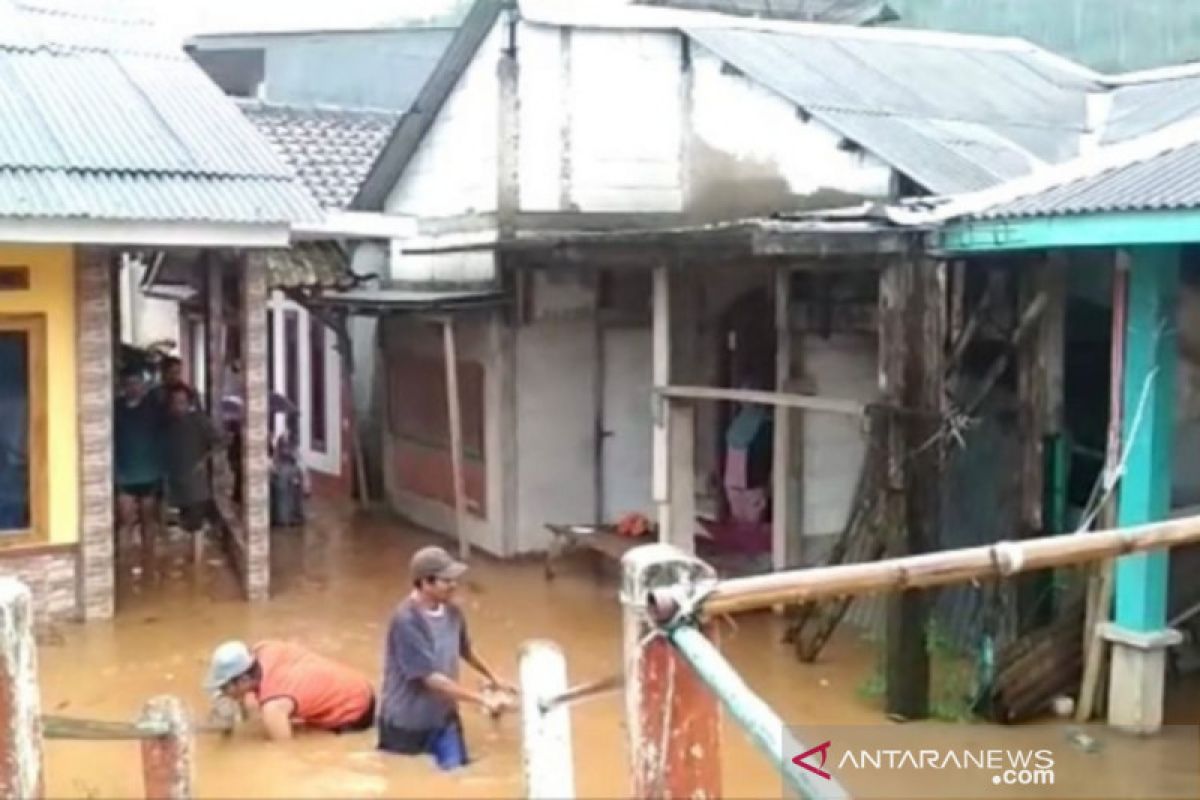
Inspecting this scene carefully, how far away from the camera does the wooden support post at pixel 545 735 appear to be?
3.35 meters

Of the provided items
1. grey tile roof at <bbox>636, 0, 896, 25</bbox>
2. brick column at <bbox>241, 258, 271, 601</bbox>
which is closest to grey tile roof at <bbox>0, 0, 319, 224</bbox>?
brick column at <bbox>241, 258, 271, 601</bbox>

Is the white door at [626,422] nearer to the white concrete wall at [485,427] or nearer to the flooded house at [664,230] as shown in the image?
the flooded house at [664,230]

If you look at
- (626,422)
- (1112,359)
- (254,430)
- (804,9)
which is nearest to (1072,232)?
(1112,359)

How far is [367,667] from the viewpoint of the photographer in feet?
32.4

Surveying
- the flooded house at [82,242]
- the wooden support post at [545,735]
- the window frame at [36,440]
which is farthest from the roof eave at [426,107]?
the wooden support post at [545,735]

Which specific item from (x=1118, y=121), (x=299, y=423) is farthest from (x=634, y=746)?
(x=299, y=423)

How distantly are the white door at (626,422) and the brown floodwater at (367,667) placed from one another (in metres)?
1.06

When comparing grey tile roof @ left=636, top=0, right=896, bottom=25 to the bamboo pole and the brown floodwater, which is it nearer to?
the brown floodwater

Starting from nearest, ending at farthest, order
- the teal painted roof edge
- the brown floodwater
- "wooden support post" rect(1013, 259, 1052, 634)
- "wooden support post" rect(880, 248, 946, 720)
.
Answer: the teal painted roof edge, the brown floodwater, "wooden support post" rect(880, 248, 946, 720), "wooden support post" rect(1013, 259, 1052, 634)

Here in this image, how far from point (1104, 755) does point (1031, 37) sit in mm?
9675

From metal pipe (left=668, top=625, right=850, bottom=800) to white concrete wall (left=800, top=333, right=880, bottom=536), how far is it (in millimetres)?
8602

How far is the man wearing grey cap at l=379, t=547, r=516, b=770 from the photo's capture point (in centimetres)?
747

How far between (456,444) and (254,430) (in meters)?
1.88

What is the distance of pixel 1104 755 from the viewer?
788 centimetres
